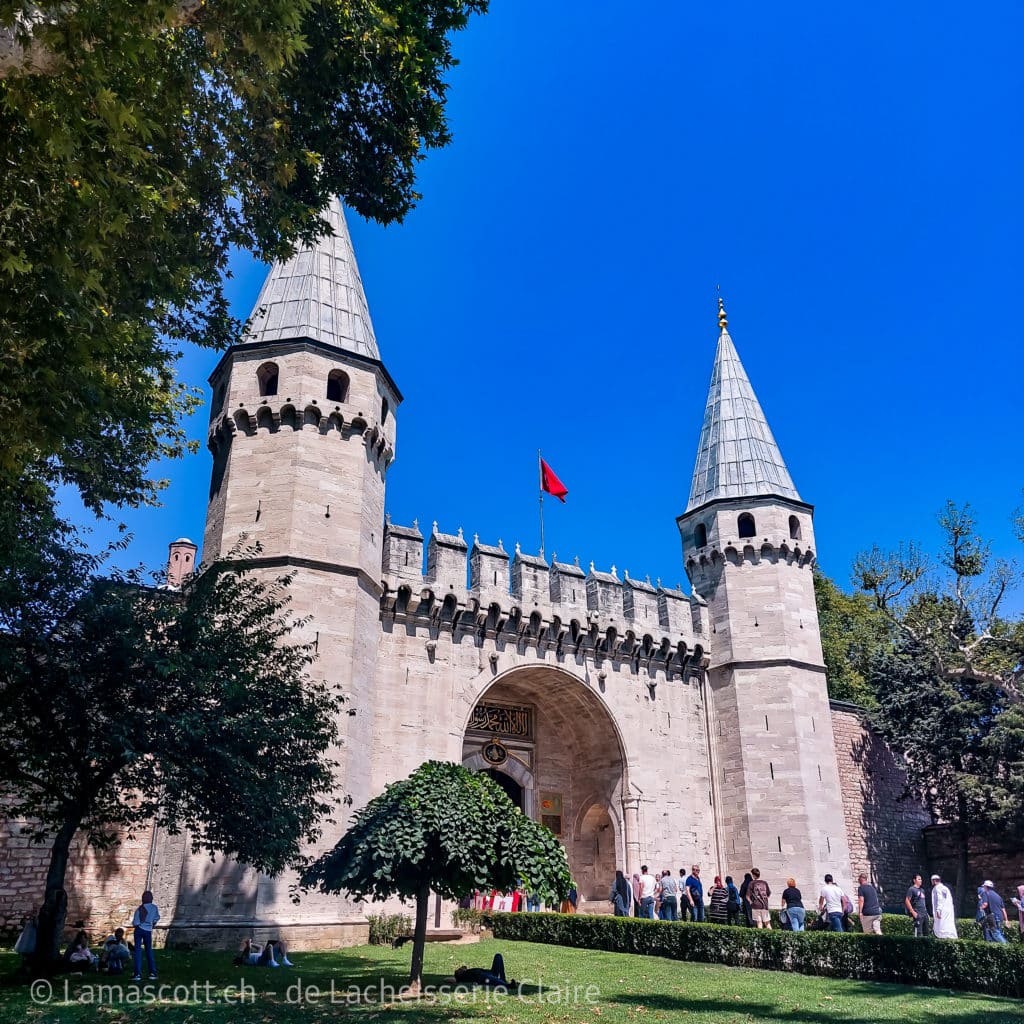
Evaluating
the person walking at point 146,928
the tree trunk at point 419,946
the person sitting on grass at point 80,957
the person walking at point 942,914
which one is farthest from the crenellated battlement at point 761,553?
the person sitting on grass at point 80,957

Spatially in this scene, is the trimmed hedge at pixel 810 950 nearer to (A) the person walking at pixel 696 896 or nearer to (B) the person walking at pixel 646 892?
(B) the person walking at pixel 646 892

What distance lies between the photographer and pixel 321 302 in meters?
21.7

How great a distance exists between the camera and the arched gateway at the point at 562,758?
2400cm

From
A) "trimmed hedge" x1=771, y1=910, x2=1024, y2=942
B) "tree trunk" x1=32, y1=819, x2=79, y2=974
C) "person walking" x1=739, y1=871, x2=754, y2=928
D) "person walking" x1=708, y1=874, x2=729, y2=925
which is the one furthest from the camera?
"person walking" x1=708, y1=874, x2=729, y2=925

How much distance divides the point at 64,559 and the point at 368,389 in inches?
394

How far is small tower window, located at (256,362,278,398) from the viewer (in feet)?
67.8

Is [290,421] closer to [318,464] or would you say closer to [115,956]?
[318,464]

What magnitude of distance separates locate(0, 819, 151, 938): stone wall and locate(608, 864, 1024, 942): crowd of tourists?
9.94 metres

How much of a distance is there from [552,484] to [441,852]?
56.2ft

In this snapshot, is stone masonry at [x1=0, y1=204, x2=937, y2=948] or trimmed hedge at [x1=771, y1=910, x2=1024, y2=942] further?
stone masonry at [x1=0, y1=204, x2=937, y2=948]

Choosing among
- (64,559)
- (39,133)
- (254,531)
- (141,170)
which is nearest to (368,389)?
(254,531)

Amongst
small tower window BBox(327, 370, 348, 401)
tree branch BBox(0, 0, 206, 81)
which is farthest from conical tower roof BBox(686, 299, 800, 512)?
tree branch BBox(0, 0, 206, 81)

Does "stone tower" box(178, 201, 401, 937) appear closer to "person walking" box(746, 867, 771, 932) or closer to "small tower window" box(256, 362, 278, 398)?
"small tower window" box(256, 362, 278, 398)

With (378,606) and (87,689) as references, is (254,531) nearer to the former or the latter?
(378,606)
